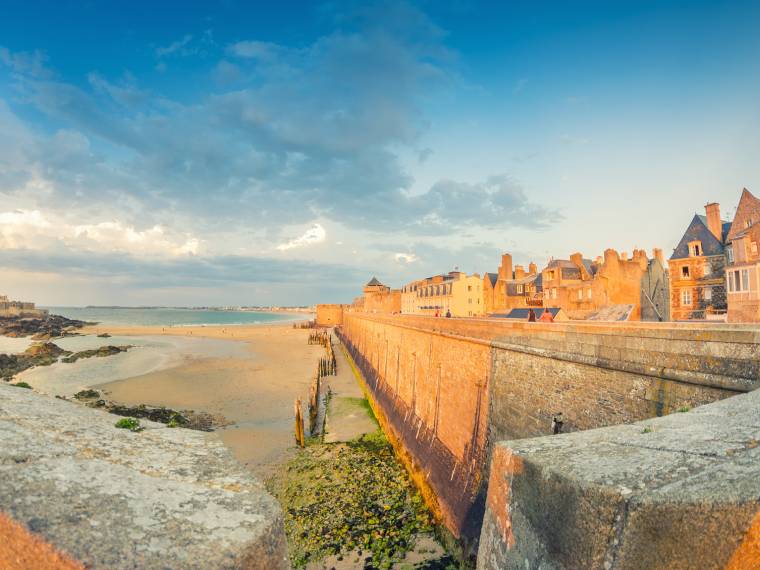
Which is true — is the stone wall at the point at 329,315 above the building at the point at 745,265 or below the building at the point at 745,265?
below

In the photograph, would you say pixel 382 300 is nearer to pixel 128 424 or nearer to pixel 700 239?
pixel 700 239

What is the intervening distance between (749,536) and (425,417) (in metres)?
13.8

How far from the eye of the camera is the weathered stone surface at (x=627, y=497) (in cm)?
189

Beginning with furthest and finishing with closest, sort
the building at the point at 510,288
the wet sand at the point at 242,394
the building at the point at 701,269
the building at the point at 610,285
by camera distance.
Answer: the building at the point at 510,288, the building at the point at 610,285, the building at the point at 701,269, the wet sand at the point at 242,394

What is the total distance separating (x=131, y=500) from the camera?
5.40 ft

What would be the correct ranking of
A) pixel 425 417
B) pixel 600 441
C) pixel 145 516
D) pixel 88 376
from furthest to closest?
pixel 88 376 < pixel 425 417 < pixel 600 441 < pixel 145 516

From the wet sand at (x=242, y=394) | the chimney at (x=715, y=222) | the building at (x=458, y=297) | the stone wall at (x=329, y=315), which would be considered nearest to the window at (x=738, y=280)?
the chimney at (x=715, y=222)

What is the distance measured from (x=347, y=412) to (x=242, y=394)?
8699 millimetres

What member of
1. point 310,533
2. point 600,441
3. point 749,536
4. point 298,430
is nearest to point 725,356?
point 600,441

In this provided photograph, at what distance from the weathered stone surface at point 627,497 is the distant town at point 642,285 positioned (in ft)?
38.6

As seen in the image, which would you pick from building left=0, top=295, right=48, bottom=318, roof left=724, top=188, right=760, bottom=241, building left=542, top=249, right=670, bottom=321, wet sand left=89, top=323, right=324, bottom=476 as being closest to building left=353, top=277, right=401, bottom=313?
wet sand left=89, top=323, right=324, bottom=476

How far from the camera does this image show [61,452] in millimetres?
1942

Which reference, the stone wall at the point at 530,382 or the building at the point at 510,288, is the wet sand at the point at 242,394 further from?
the building at the point at 510,288

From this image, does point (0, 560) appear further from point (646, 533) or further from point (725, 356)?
point (725, 356)
